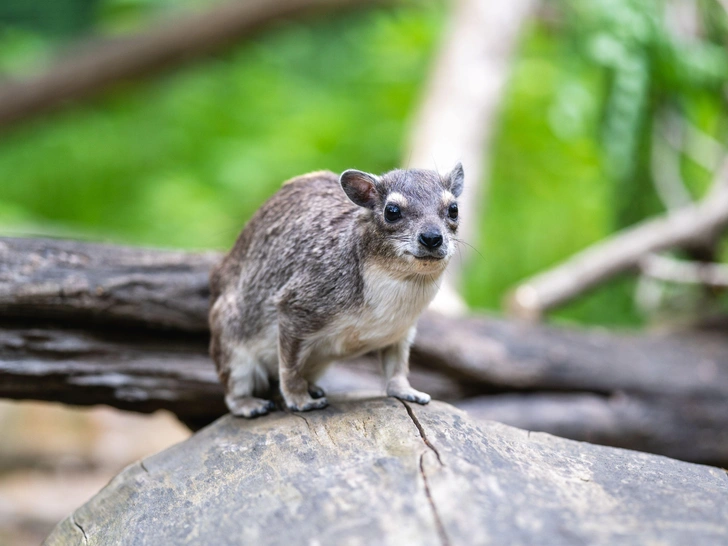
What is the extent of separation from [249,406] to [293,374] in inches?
14.7

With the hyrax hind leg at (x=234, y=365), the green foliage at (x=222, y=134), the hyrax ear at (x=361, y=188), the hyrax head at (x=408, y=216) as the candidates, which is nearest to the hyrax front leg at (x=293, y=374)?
the hyrax hind leg at (x=234, y=365)

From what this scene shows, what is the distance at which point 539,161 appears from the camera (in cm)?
1037

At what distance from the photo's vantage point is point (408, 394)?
4.18 meters

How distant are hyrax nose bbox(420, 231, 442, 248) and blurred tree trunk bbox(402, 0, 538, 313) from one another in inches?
146

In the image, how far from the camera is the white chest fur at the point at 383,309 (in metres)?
4.03

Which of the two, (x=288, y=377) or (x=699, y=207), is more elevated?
(x=699, y=207)

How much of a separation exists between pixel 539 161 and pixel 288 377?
7049mm

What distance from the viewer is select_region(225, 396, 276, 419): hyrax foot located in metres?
4.38

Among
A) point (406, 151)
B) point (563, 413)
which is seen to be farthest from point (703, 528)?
point (406, 151)

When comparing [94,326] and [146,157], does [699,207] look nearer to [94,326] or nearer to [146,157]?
[94,326]

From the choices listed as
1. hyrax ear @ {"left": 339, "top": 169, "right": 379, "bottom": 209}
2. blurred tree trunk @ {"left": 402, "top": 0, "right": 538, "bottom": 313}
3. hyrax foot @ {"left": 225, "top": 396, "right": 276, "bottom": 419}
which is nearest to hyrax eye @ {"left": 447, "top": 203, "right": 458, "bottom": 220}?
hyrax ear @ {"left": 339, "top": 169, "right": 379, "bottom": 209}

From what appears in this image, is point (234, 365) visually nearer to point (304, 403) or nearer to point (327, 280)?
point (304, 403)

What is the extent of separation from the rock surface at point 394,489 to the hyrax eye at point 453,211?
3.34 ft

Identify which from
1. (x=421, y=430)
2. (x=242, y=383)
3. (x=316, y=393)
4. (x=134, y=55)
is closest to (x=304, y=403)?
(x=316, y=393)
